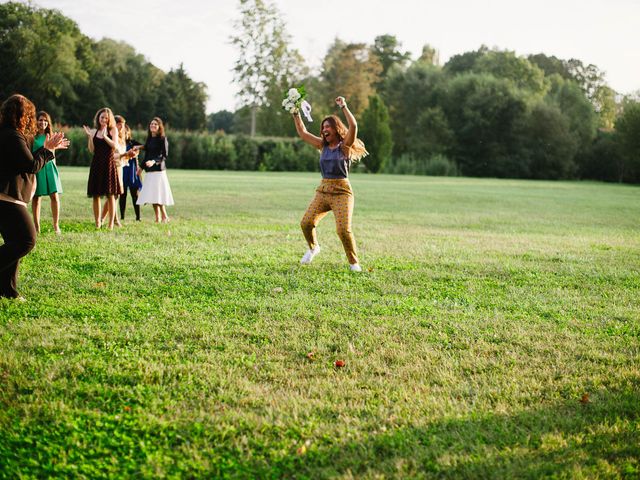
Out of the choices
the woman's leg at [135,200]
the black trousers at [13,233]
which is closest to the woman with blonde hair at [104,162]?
the woman's leg at [135,200]

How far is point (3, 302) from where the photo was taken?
5863mm

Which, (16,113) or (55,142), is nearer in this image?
(16,113)

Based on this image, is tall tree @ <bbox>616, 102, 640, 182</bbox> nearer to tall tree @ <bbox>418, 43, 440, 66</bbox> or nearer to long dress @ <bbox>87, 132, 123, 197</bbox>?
tall tree @ <bbox>418, 43, 440, 66</bbox>

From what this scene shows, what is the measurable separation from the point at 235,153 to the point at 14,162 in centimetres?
4532

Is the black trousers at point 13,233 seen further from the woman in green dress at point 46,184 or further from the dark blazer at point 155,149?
the dark blazer at point 155,149

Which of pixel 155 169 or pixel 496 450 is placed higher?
pixel 155 169

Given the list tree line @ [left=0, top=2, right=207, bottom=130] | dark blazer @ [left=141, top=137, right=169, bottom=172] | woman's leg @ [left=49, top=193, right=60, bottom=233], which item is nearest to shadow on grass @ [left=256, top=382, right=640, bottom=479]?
woman's leg @ [left=49, top=193, right=60, bottom=233]

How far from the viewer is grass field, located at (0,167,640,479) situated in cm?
324

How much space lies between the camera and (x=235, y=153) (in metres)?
50.3

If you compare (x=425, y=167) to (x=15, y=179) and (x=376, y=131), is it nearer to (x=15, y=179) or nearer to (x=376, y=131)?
(x=376, y=131)

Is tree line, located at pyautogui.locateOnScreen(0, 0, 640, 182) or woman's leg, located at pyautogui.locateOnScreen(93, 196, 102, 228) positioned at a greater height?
tree line, located at pyautogui.locateOnScreen(0, 0, 640, 182)

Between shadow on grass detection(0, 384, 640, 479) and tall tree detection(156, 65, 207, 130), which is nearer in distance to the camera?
shadow on grass detection(0, 384, 640, 479)

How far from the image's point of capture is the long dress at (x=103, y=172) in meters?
11.1

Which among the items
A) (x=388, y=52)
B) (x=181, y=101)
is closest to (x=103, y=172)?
(x=181, y=101)
